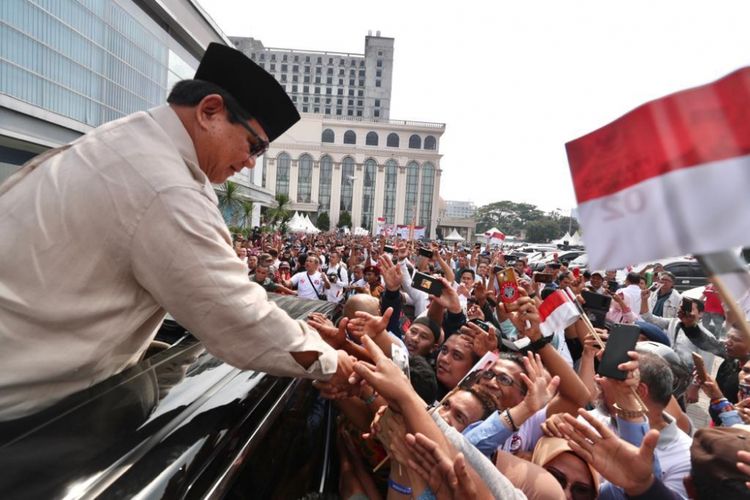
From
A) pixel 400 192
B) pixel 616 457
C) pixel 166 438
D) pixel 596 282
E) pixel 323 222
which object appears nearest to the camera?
pixel 166 438

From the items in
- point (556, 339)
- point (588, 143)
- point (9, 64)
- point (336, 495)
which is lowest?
point (336, 495)

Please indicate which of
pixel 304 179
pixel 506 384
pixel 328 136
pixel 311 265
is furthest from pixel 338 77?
pixel 506 384

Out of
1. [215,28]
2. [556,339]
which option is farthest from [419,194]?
[556,339]

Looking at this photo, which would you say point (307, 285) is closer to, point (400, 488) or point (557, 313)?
point (557, 313)

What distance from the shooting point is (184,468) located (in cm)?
103

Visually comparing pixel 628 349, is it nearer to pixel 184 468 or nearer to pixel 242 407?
pixel 242 407

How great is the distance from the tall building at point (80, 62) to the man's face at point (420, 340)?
617 inches

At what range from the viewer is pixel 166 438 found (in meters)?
1.12

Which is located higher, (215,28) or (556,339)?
(215,28)

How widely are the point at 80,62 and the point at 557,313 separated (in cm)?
2259

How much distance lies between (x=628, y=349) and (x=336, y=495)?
142 centimetres

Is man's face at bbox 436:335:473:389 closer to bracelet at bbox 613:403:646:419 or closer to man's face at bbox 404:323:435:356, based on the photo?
man's face at bbox 404:323:435:356

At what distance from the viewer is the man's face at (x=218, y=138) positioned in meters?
1.56

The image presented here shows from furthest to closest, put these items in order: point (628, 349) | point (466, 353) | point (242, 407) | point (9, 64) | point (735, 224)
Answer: point (9, 64) → point (466, 353) → point (628, 349) → point (242, 407) → point (735, 224)
